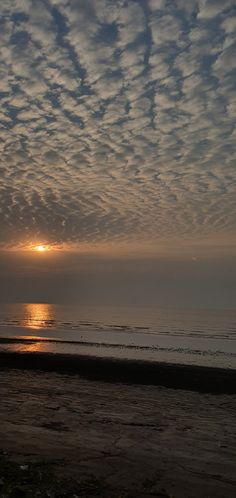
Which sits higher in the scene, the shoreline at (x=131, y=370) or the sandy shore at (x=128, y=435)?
the shoreline at (x=131, y=370)

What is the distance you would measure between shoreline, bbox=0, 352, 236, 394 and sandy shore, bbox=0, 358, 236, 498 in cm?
236

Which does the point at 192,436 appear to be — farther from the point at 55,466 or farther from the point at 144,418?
the point at 55,466

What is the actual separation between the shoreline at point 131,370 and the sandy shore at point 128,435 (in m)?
2.36

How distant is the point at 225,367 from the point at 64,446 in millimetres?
22691

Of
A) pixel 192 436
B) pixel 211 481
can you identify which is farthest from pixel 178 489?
pixel 192 436

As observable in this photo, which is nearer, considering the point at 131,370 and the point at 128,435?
the point at 128,435

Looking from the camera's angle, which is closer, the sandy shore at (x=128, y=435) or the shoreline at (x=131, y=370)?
the sandy shore at (x=128, y=435)

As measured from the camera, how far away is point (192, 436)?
13.9 metres

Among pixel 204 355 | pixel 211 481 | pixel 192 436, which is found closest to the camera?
pixel 211 481

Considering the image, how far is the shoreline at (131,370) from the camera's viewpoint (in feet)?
79.9

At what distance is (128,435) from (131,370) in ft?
49.2

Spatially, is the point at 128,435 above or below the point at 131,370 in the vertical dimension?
below

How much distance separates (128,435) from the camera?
1357 cm

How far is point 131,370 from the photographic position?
28375 mm
